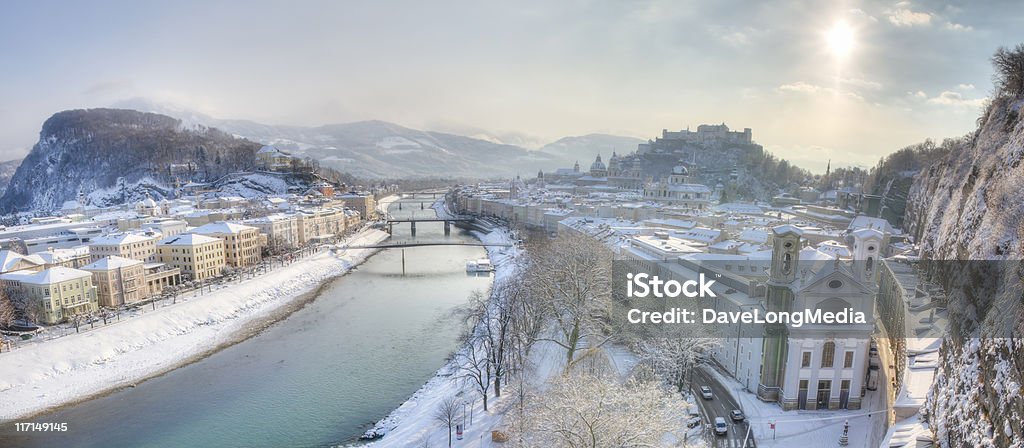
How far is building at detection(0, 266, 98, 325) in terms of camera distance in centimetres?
2102

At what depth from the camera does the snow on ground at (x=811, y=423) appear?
37.0 feet

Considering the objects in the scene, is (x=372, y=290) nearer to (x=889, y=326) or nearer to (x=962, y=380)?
Answer: (x=889, y=326)

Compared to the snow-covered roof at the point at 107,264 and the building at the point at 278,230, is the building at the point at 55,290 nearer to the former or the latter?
the snow-covered roof at the point at 107,264

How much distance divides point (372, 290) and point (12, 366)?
16.0m

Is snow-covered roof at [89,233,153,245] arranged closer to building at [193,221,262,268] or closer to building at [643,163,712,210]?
building at [193,221,262,268]

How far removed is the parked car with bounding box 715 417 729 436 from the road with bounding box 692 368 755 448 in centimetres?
8

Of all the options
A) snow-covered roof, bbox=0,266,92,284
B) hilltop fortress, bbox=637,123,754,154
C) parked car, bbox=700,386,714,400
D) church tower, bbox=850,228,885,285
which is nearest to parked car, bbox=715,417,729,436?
parked car, bbox=700,386,714,400

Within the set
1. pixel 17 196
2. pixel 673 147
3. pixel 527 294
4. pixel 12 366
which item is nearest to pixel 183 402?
pixel 12 366

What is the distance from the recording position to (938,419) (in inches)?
313

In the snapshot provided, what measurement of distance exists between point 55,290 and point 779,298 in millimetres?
27197

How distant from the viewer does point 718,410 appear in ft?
42.2

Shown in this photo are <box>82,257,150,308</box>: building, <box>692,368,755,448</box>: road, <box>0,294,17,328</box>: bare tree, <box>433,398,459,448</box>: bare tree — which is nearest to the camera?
<box>692,368,755,448</box>: road

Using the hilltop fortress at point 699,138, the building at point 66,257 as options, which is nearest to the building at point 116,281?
the building at point 66,257

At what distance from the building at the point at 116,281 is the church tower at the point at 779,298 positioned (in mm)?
27213
